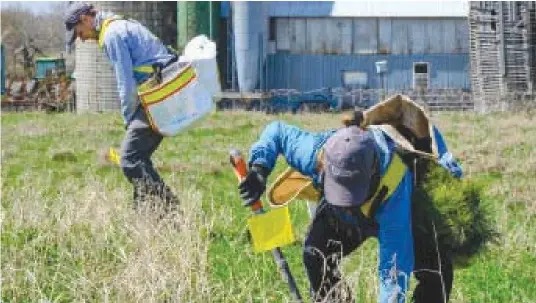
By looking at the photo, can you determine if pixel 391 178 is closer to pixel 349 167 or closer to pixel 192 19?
pixel 349 167

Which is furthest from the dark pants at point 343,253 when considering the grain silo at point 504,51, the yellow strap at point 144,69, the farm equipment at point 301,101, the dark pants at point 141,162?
the farm equipment at point 301,101

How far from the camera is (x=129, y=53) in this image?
23.1ft

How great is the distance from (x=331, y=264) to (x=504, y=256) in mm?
1824

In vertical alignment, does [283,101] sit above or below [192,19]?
below

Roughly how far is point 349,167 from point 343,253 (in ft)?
2.30

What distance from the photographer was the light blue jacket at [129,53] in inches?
273

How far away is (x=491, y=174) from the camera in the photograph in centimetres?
986

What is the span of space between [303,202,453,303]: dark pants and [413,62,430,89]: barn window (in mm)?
28344

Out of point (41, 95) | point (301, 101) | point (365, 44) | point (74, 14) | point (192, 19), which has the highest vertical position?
point (192, 19)

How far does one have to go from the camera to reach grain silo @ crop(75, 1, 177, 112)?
92.3 ft

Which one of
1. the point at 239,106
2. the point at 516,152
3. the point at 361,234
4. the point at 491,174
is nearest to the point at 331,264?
the point at 361,234

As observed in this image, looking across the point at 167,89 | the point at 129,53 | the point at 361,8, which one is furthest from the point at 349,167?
the point at 361,8

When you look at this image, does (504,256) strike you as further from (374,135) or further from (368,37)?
(368,37)

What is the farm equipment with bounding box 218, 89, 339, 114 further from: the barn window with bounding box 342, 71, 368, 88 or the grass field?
the grass field
